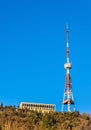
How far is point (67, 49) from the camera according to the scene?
97.2 metres

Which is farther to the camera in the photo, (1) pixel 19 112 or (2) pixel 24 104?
(2) pixel 24 104

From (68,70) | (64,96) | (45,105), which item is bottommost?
(45,105)

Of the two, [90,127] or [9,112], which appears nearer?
[90,127]

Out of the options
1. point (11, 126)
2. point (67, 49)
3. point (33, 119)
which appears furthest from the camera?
point (67, 49)

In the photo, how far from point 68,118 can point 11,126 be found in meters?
33.3

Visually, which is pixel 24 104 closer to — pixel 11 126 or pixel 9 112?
pixel 9 112

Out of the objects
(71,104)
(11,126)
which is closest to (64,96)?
(71,104)

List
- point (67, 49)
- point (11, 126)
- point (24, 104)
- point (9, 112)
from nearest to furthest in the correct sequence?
point (11, 126) < point (9, 112) < point (24, 104) < point (67, 49)

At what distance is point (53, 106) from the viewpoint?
90.4 metres

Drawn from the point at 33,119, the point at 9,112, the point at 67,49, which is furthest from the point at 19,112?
the point at 67,49

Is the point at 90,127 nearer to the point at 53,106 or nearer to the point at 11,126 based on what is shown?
the point at 11,126

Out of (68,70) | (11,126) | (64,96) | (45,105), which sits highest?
(68,70)

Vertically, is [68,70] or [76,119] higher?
[68,70]

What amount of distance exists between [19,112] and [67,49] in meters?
43.9
